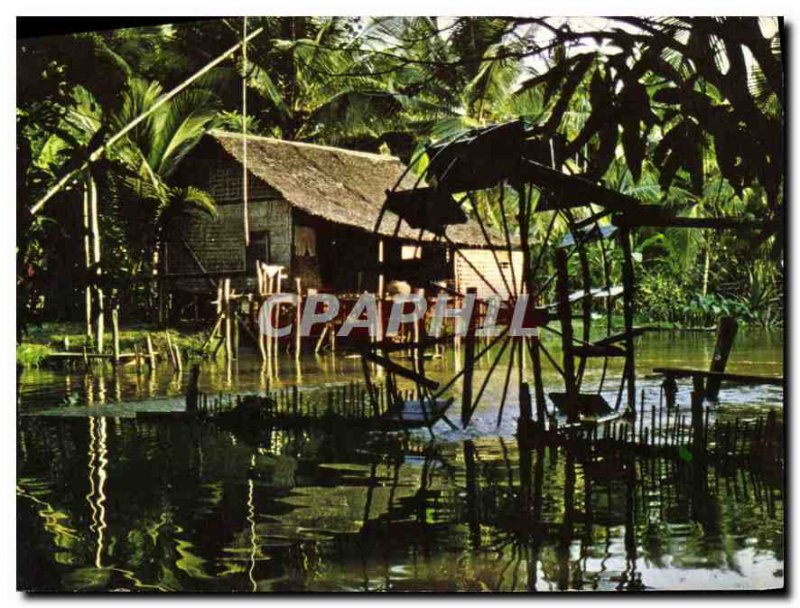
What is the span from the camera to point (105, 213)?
554 cm

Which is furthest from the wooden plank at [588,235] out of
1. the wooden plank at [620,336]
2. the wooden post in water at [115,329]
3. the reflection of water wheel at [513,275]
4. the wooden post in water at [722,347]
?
the wooden post in water at [115,329]

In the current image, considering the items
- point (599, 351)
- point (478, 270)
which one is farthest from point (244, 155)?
point (599, 351)

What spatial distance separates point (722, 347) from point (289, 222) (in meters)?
2.37

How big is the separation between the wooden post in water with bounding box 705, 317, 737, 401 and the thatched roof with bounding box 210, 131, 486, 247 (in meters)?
1.87

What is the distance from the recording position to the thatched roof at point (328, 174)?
19.6ft

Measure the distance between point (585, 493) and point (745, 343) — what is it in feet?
3.59

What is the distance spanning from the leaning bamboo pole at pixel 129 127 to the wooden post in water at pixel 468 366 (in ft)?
5.63

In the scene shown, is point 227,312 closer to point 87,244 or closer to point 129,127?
point 87,244

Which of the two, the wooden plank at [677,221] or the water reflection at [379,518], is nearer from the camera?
the water reflection at [379,518]

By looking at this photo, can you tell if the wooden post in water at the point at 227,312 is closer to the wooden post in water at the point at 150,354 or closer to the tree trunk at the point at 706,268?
A: the wooden post in water at the point at 150,354

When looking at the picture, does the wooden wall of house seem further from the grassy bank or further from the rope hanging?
the grassy bank

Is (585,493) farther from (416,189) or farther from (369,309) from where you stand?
(416,189)

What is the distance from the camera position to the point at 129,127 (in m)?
5.46

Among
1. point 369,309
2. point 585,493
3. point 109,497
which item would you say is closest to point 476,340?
point 369,309
